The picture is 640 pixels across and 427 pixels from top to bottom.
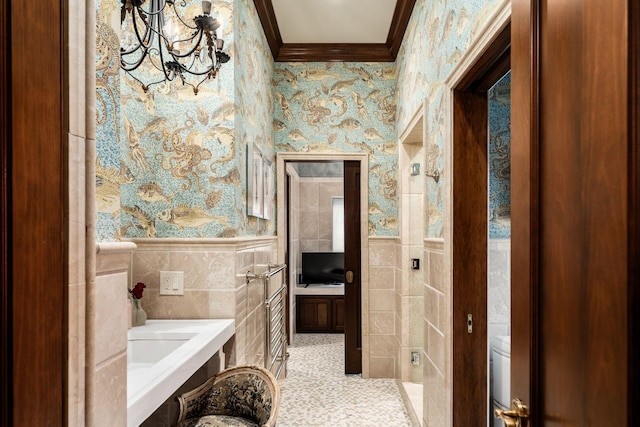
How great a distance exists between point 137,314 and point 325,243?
425 centimetres

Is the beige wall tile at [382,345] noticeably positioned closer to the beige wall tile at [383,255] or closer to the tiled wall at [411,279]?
the tiled wall at [411,279]

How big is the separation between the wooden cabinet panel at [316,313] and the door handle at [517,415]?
4448 millimetres

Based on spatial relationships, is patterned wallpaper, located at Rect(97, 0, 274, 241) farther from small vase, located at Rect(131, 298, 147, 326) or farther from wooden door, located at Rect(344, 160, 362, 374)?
wooden door, located at Rect(344, 160, 362, 374)

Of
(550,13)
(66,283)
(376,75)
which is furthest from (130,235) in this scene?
(376,75)

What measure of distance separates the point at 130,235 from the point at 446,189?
1627mm

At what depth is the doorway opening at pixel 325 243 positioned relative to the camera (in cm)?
375

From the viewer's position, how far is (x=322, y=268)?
5832mm

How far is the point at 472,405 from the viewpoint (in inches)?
71.0

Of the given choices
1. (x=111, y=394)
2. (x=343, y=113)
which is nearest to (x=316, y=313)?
(x=343, y=113)

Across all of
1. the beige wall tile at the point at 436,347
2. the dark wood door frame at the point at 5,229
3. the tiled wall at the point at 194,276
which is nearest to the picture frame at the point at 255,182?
the tiled wall at the point at 194,276

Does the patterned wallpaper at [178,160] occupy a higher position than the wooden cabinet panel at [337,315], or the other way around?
the patterned wallpaper at [178,160]

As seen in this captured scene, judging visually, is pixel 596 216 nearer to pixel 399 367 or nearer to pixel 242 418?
pixel 242 418

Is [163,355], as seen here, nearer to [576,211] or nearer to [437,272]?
[437,272]

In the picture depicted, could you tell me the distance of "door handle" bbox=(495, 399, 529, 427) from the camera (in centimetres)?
88
